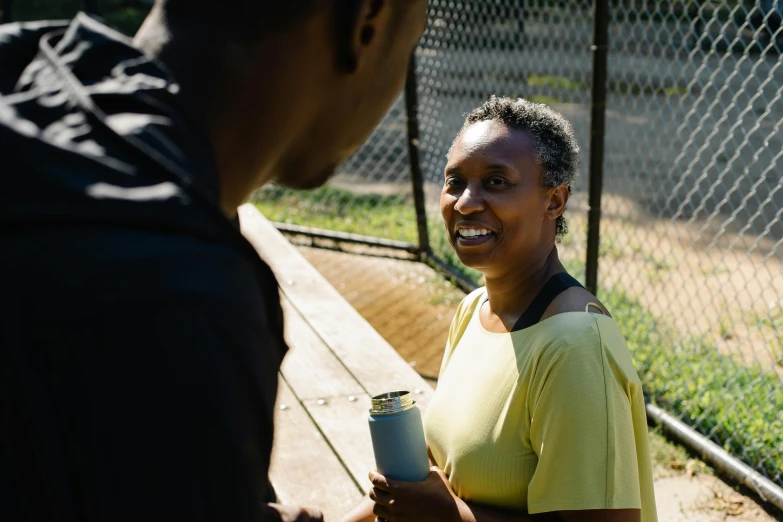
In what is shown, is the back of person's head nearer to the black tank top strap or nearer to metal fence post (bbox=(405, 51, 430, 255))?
the black tank top strap

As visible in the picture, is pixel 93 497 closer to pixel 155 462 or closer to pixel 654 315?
pixel 155 462

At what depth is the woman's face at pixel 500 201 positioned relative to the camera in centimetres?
220

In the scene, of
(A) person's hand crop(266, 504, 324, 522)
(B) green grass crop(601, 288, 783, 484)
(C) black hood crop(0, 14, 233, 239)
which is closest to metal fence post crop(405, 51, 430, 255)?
(B) green grass crop(601, 288, 783, 484)

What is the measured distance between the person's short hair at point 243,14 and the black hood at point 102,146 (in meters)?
0.07

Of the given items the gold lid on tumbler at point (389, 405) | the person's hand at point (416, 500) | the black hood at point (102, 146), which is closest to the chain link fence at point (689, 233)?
the person's hand at point (416, 500)

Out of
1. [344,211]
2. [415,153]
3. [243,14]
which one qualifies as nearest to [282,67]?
[243,14]

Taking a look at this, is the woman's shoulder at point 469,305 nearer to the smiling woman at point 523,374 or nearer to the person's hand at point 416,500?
the smiling woman at point 523,374

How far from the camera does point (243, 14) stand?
94 cm

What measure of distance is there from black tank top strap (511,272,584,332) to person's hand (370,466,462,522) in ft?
1.25

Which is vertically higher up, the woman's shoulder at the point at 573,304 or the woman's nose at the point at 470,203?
the woman's nose at the point at 470,203

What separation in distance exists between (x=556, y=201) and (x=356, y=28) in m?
1.33

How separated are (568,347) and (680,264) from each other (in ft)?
14.9

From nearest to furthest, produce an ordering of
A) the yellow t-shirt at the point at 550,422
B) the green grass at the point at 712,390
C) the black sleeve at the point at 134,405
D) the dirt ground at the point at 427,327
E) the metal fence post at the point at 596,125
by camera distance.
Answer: the black sleeve at the point at 134,405
the yellow t-shirt at the point at 550,422
the dirt ground at the point at 427,327
the green grass at the point at 712,390
the metal fence post at the point at 596,125

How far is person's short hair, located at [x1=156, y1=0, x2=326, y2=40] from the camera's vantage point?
3.08ft
